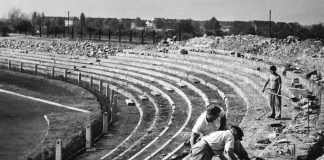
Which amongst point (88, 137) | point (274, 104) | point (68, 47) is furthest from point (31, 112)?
point (68, 47)

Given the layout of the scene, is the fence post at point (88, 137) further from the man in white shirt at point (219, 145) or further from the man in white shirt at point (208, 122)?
the man in white shirt at point (219, 145)

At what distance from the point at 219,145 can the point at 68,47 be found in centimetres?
3376

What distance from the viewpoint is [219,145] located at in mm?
7461

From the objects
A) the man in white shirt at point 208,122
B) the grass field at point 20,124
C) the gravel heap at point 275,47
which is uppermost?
the gravel heap at point 275,47

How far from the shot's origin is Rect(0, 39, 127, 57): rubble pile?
35.3 metres

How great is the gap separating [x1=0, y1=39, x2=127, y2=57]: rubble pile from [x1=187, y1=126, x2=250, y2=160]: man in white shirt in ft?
87.5

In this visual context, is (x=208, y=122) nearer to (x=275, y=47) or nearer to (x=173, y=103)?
(x=173, y=103)

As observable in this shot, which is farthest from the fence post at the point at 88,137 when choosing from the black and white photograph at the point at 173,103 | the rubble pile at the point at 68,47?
the rubble pile at the point at 68,47

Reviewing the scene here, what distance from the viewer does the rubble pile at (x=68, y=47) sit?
116ft

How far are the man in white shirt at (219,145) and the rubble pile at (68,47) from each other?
26.7 meters

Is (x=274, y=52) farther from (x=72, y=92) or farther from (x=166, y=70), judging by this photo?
(x=72, y=92)

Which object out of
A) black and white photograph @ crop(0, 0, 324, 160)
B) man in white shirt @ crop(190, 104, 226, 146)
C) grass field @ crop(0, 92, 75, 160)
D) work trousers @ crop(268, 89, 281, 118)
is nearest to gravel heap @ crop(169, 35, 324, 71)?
black and white photograph @ crop(0, 0, 324, 160)

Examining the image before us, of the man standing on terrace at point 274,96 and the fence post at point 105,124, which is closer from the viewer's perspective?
the man standing on terrace at point 274,96

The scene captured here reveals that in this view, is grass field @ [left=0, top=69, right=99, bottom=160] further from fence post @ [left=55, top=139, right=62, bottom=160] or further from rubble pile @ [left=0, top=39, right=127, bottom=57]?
Result: rubble pile @ [left=0, top=39, right=127, bottom=57]
